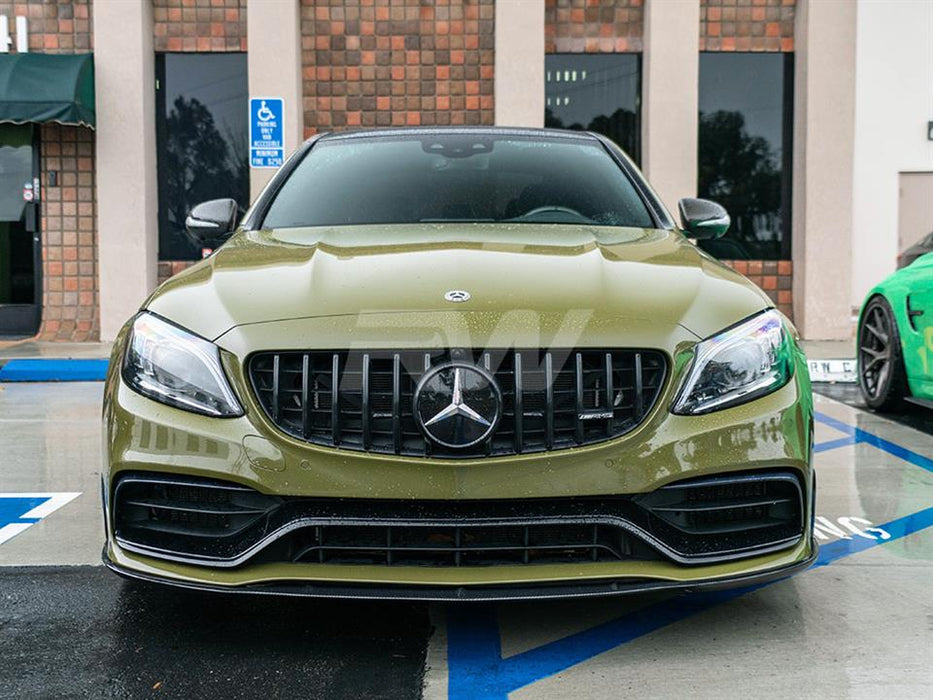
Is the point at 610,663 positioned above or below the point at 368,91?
below

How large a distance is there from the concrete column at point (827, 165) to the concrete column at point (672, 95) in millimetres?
1325

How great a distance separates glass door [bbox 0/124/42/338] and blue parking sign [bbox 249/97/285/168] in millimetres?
3596

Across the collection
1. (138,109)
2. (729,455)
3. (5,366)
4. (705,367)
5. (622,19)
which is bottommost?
(5,366)

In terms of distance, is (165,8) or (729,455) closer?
(729,455)

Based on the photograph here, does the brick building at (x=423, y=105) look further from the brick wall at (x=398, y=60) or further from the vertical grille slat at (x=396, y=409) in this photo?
the vertical grille slat at (x=396, y=409)

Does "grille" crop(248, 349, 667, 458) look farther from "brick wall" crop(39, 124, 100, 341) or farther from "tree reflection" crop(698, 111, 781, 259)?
"brick wall" crop(39, 124, 100, 341)

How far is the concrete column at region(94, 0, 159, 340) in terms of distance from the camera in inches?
503

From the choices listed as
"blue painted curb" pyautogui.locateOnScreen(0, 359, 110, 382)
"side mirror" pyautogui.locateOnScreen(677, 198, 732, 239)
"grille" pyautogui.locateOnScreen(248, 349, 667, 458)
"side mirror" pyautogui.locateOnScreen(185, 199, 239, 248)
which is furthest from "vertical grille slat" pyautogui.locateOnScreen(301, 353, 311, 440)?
"blue painted curb" pyautogui.locateOnScreen(0, 359, 110, 382)

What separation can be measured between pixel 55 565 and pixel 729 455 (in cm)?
238

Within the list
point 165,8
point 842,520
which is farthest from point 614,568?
point 165,8

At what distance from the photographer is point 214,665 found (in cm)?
280

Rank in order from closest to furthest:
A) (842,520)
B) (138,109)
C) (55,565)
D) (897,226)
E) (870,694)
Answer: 1. (870,694)
2. (55,565)
3. (842,520)
4. (138,109)
5. (897,226)

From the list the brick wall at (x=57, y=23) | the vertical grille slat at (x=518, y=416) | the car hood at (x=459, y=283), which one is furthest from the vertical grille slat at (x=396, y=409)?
the brick wall at (x=57, y=23)

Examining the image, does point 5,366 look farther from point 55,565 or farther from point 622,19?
point 622,19
